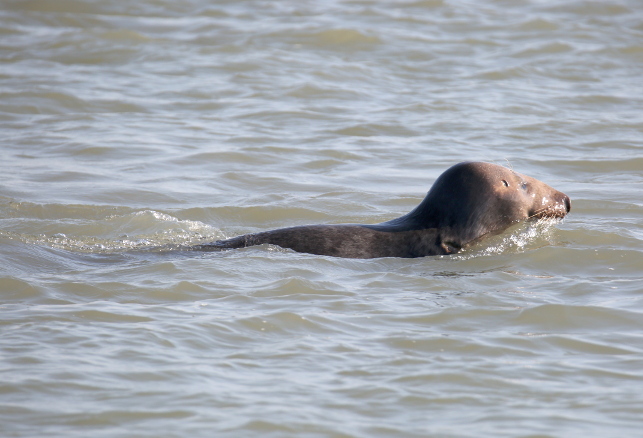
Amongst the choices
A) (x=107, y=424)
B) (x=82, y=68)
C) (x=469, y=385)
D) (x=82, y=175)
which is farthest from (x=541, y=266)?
(x=82, y=68)

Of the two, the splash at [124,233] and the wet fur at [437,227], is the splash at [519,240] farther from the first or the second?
the splash at [124,233]

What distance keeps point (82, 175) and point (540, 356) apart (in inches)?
269

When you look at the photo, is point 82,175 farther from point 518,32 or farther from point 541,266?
point 518,32

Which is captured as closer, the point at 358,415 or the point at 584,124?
the point at 358,415

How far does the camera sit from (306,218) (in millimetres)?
9094

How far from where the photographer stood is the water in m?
4.57

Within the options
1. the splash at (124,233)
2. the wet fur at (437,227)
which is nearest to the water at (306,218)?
the splash at (124,233)

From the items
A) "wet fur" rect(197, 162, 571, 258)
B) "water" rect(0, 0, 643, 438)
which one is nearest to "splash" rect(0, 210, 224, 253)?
"water" rect(0, 0, 643, 438)

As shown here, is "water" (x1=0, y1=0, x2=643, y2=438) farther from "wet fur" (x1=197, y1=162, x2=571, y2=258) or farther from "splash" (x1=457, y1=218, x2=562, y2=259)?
"wet fur" (x1=197, y1=162, x2=571, y2=258)

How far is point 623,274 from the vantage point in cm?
695

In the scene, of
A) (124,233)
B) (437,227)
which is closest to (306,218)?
(124,233)

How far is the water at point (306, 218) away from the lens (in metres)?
4.57

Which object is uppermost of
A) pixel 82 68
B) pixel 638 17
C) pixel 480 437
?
pixel 638 17

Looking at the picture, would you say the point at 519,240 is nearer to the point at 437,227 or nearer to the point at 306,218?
the point at 437,227
